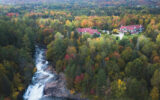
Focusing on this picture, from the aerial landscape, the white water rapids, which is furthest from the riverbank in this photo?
the white water rapids

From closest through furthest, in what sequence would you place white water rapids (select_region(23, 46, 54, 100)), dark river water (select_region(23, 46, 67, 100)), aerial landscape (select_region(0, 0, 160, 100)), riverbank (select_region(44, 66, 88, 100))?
aerial landscape (select_region(0, 0, 160, 100))
riverbank (select_region(44, 66, 88, 100))
dark river water (select_region(23, 46, 67, 100))
white water rapids (select_region(23, 46, 54, 100))

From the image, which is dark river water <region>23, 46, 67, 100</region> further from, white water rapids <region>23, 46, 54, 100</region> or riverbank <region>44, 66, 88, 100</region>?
riverbank <region>44, 66, 88, 100</region>

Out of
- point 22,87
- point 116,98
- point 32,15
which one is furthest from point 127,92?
point 32,15

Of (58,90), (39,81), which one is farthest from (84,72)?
(39,81)

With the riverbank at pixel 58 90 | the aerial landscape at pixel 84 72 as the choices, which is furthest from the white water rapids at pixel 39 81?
the riverbank at pixel 58 90

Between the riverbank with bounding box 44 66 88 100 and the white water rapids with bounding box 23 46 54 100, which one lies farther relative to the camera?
the white water rapids with bounding box 23 46 54 100

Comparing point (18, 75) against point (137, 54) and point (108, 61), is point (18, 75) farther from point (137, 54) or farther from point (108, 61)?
point (137, 54)

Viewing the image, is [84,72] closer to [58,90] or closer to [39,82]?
[58,90]

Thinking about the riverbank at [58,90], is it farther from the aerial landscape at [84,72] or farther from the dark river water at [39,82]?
the dark river water at [39,82]
